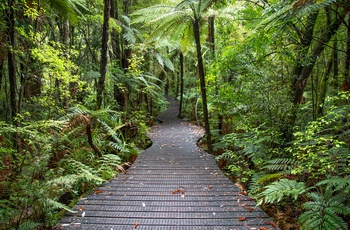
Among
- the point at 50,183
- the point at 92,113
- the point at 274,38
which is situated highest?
the point at 274,38

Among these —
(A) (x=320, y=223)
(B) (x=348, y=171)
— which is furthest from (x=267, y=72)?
(A) (x=320, y=223)

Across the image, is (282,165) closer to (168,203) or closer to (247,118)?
(247,118)

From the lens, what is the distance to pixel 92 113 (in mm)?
4453

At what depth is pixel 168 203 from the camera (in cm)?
308

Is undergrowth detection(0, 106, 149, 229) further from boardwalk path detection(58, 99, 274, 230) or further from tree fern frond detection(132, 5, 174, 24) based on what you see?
tree fern frond detection(132, 5, 174, 24)

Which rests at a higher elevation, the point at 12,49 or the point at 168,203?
the point at 12,49

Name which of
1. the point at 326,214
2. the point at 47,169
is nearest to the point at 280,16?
the point at 326,214

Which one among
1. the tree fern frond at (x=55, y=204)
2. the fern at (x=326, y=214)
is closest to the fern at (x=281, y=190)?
the fern at (x=326, y=214)

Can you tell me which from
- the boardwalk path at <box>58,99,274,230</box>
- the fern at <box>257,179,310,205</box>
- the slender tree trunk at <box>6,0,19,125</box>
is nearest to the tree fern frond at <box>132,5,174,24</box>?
the slender tree trunk at <box>6,0,19,125</box>

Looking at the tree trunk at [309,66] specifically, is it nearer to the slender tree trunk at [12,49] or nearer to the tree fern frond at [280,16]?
the tree fern frond at [280,16]

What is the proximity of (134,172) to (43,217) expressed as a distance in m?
1.98

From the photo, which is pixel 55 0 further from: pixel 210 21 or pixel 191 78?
pixel 191 78

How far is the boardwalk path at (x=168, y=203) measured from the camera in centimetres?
256

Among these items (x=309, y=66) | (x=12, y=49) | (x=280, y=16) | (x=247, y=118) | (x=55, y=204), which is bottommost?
(x=55, y=204)
